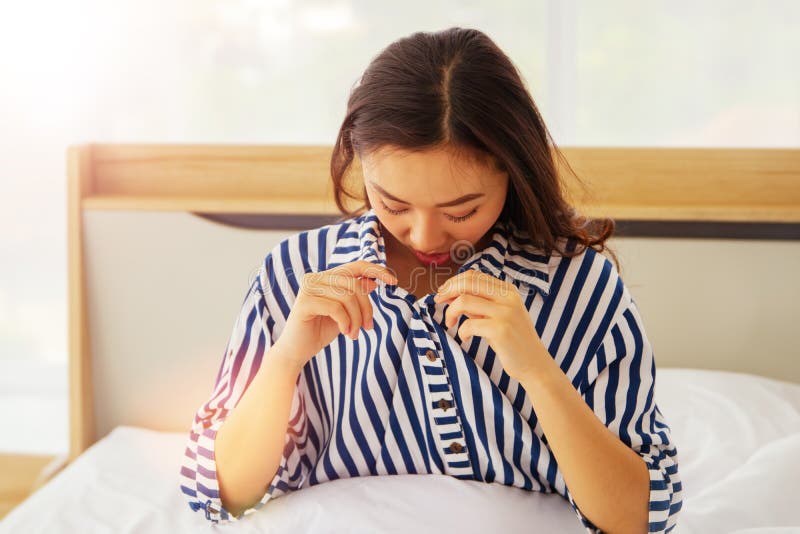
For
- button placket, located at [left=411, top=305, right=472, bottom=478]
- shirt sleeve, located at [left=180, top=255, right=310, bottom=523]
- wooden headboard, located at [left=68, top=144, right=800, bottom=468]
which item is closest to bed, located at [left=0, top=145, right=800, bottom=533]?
wooden headboard, located at [left=68, top=144, right=800, bottom=468]

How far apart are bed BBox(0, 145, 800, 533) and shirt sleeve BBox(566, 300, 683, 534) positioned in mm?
444

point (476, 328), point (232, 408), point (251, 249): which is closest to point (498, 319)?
point (476, 328)

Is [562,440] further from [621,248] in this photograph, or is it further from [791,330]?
[791,330]

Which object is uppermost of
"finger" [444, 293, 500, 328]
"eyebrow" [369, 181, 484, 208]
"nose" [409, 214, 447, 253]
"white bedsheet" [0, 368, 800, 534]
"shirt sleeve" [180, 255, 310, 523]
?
"eyebrow" [369, 181, 484, 208]

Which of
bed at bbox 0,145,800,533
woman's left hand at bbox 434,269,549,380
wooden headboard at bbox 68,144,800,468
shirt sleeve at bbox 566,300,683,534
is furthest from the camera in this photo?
wooden headboard at bbox 68,144,800,468

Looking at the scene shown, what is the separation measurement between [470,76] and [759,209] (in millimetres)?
1068

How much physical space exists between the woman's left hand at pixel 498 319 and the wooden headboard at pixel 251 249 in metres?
0.93

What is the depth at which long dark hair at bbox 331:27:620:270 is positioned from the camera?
870 millimetres

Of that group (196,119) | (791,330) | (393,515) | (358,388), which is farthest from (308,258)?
(791,330)

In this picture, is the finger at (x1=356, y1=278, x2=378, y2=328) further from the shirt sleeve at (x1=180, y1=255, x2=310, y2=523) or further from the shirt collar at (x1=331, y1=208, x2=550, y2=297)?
the shirt sleeve at (x1=180, y1=255, x2=310, y2=523)

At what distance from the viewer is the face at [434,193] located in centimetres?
86

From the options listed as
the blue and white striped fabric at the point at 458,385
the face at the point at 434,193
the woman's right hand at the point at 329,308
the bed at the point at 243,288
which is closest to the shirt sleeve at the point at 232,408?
the blue and white striped fabric at the point at 458,385

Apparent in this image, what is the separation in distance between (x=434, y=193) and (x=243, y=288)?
3.43 ft

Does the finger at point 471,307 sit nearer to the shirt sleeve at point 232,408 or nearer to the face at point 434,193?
the face at point 434,193
